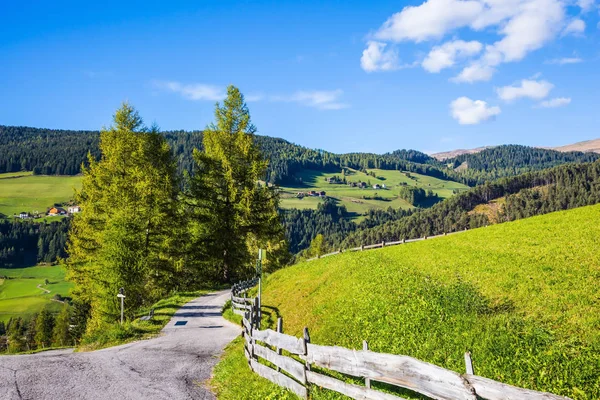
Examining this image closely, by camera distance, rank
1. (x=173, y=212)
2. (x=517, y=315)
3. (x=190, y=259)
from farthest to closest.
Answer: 1. (x=190, y=259)
2. (x=173, y=212)
3. (x=517, y=315)

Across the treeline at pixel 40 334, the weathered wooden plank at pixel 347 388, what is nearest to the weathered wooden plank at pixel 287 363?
the weathered wooden plank at pixel 347 388

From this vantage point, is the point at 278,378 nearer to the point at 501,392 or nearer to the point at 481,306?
the point at 501,392

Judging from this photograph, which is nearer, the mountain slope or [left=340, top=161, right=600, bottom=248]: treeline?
the mountain slope

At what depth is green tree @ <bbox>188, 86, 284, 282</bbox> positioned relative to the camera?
40.4 meters

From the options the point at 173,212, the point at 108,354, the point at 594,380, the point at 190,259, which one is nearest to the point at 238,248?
the point at 190,259

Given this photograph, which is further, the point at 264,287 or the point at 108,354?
the point at 264,287

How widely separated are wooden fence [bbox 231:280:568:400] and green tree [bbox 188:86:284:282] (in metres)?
26.9

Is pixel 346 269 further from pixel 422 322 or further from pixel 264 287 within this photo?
pixel 422 322

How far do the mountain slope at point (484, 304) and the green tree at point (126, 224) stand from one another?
11006mm

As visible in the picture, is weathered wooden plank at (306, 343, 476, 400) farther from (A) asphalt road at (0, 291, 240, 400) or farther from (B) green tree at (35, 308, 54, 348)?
(B) green tree at (35, 308, 54, 348)

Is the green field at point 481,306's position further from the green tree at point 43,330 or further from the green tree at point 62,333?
the green tree at point 43,330

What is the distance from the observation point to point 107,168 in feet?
118

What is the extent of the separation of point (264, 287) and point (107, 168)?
16.9m

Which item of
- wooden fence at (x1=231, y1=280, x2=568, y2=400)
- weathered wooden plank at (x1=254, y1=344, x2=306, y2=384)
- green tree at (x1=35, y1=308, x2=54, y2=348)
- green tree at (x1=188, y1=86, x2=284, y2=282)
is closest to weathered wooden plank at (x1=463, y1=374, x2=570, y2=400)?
wooden fence at (x1=231, y1=280, x2=568, y2=400)
